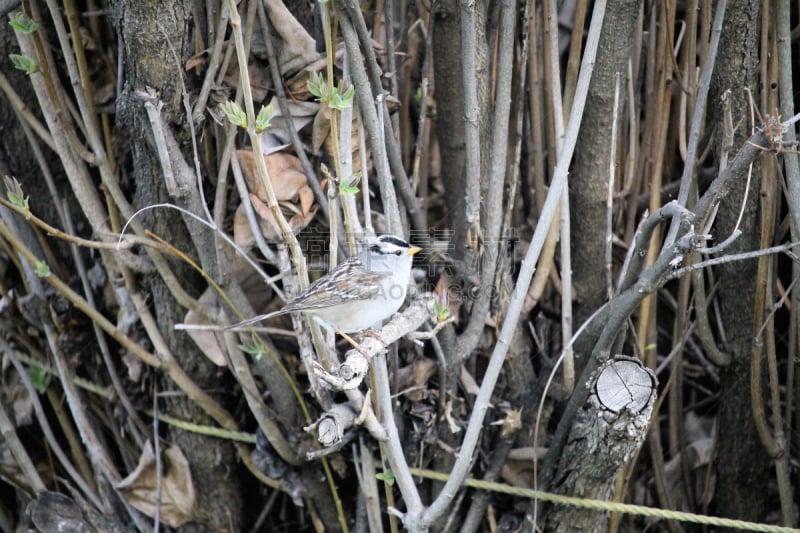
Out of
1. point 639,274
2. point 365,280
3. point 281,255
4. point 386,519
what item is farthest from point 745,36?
point 386,519

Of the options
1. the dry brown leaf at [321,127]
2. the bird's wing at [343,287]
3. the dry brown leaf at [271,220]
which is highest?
the dry brown leaf at [321,127]

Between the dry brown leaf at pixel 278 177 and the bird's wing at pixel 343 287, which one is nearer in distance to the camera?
the bird's wing at pixel 343 287

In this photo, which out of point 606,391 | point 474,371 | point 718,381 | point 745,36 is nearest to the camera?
point 606,391

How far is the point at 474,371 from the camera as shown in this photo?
129 inches

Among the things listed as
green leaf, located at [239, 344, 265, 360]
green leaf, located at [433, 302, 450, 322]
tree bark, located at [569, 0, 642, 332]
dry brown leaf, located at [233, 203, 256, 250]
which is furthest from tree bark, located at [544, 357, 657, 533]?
dry brown leaf, located at [233, 203, 256, 250]

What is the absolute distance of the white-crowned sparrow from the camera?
110 inches

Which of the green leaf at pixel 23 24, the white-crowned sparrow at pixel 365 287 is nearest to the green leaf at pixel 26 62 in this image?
the green leaf at pixel 23 24

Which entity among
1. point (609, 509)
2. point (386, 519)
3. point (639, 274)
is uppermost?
point (639, 274)

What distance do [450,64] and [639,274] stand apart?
3.96ft

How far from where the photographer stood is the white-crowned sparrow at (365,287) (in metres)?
2.79

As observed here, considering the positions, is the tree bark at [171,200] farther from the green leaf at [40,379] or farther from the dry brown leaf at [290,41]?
the green leaf at [40,379]

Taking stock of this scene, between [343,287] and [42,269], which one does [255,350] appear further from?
[42,269]

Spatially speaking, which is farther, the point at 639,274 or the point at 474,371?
the point at 474,371

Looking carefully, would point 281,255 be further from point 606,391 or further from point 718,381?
point 718,381
